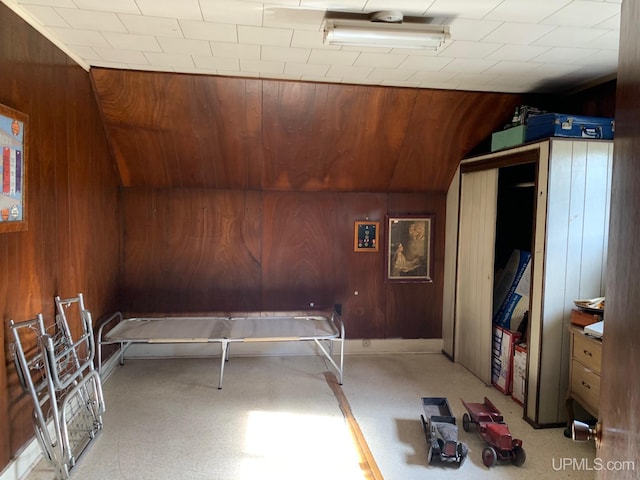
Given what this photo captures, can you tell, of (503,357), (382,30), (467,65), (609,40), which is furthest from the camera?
(503,357)

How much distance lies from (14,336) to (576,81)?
4.10 metres

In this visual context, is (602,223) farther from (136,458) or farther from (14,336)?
(14,336)

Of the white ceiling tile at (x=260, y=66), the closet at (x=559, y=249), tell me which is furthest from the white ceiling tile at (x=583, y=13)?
the white ceiling tile at (x=260, y=66)

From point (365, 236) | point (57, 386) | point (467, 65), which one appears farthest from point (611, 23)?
point (57, 386)

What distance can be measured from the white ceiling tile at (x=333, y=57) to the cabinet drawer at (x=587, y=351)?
2.37m

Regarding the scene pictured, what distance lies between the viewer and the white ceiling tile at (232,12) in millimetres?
2018

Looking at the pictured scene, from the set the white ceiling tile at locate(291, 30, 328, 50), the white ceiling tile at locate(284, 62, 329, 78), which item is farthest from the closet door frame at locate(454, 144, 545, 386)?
the white ceiling tile at locate(291, 30, 328, 50)

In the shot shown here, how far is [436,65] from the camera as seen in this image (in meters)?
2.83

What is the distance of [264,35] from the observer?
2379 millimetres

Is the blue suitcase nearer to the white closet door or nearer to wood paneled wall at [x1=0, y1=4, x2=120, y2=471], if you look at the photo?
the white closet door

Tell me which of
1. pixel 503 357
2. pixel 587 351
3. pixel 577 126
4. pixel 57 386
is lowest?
pixel 503 357

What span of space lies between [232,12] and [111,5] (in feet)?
2.00

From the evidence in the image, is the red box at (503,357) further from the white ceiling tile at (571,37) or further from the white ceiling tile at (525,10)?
the white ceiling tile at (525,10)

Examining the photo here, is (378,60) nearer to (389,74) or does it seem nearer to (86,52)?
(389,74)
